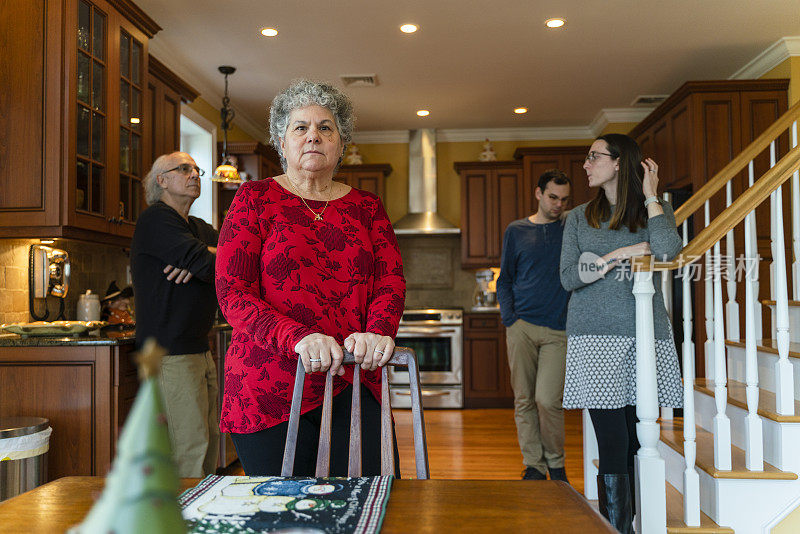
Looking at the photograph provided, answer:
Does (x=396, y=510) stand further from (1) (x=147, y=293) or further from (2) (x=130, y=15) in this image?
(2) (x=130, y=15)

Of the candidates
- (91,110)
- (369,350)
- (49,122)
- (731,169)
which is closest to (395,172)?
(91,110)

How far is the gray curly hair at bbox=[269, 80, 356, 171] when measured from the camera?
151cm

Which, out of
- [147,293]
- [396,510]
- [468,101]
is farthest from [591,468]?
[468,101]

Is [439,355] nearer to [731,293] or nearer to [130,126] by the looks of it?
[731,293]

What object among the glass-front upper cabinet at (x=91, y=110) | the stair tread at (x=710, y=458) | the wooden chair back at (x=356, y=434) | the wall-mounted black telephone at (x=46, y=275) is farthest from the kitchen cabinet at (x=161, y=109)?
the stair tread at (x=710, y=458)

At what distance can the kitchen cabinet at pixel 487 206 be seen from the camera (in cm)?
633

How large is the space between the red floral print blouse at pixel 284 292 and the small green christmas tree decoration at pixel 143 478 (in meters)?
0.81

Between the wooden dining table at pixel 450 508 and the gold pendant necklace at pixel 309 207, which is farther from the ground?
the gold pendant necklace at pixel 309 207

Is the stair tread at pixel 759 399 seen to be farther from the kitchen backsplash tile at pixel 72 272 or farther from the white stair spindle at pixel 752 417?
the kitchen backsplash tile at pixel 72 272

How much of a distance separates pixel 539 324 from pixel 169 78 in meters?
2.54

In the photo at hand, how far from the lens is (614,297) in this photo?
224cm

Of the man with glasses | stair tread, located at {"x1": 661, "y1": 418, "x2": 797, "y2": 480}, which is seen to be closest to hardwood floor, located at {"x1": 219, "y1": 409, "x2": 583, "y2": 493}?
stair tread, located at {"x1": 661, "y1": 418, "x2": 797, "y2": 480}

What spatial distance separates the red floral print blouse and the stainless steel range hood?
510cm

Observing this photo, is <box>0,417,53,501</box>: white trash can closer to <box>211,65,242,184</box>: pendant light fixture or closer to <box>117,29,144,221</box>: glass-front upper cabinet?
<box>117,29,144,221</box>: glass-front upper cabinet
